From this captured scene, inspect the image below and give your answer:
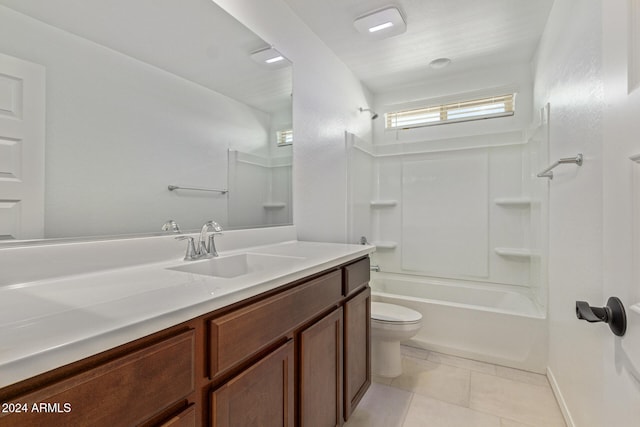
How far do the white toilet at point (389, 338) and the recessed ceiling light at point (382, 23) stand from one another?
2.04 metres

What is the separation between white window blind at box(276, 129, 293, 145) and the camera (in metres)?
1.97

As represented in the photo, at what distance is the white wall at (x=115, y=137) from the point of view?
969 millimetres

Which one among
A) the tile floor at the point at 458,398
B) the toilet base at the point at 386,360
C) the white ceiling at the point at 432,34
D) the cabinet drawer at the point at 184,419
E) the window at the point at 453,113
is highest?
the white ceiling at the point at 432,34

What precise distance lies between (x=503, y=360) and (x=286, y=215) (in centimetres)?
190

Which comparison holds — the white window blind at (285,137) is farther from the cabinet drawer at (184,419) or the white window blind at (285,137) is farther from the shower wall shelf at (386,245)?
the shower wall shelf at (386,245)

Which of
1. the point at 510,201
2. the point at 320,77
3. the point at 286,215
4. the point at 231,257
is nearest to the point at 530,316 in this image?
the point at 510,201

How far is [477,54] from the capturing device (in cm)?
264

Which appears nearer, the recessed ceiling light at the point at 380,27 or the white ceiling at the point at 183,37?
the white ceiling at the point at 183,37

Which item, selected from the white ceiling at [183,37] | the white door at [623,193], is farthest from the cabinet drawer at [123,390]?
the white ceiling at [183,37]

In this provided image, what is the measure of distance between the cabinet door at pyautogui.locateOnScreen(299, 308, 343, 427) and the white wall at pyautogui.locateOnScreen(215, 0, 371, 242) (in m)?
0.93

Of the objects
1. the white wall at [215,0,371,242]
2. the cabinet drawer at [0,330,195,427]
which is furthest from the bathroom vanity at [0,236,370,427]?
the white wall at [215,0,371,242]

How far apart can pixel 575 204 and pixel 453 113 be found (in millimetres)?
1919

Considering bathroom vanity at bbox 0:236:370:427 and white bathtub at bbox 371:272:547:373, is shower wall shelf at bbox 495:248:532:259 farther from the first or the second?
bathroom vanity at bbox 0:236:370:427

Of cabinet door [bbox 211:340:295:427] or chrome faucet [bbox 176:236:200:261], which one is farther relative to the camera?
chrome faucet [bbox 176:236:200:261]
